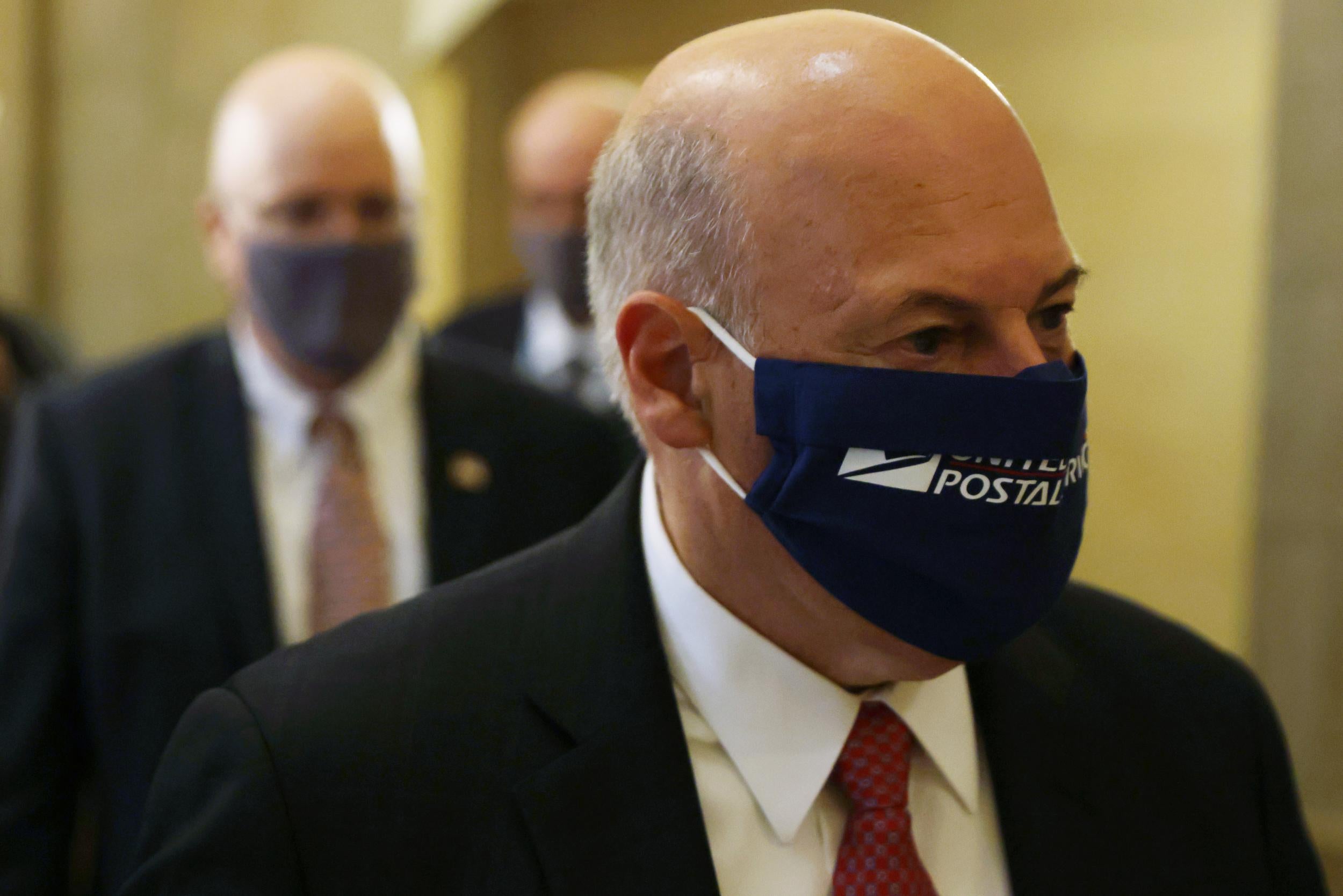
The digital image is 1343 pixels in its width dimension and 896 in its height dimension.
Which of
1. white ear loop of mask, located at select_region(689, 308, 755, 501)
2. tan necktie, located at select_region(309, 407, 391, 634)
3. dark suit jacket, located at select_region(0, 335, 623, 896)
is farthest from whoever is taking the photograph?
tan necktie, located at select_region(309, 407, 391, 634)

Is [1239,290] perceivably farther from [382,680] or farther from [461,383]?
[382,680]

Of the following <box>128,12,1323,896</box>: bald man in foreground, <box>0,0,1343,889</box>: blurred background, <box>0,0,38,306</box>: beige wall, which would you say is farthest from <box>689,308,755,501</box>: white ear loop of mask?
<box>0,0,38,306</box>: beige wall

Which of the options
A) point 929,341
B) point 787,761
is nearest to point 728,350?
point 929,341

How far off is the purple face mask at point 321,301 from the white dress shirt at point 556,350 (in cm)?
114

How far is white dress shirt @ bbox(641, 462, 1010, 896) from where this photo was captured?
1.54 meters

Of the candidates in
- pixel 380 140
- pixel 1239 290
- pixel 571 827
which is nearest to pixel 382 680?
pixel 571 827

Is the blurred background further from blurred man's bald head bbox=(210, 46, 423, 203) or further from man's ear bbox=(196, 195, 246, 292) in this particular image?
man's ear bbox=(196, 195, 246, 292)

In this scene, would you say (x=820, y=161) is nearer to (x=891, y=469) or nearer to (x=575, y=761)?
(x=891, y=469)

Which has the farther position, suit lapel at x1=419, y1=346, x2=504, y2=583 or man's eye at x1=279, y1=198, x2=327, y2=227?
man's eye at x1=279, y1=198, x2=327, y2=227

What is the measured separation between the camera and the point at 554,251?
4.46 metres

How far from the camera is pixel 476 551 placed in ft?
9.16

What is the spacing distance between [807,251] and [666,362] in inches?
8.8

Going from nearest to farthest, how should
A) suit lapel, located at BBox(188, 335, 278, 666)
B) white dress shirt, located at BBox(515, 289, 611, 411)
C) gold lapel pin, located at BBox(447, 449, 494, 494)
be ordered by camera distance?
suit lapel, located at BBox(188, 335, 278, 666) → gold lapel pin, located at BBox(447, 449, 494, 494) → white dress shirt, located at BBox(515, 289, 611, 411)

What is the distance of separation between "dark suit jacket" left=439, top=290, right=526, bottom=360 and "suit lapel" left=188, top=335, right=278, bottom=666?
6.09 ft
